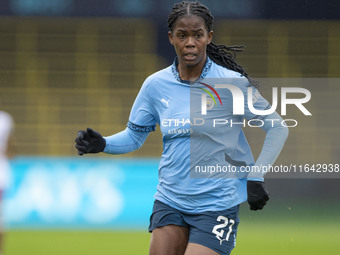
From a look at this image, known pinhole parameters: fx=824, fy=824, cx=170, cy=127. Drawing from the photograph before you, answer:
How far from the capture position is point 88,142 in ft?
13.9

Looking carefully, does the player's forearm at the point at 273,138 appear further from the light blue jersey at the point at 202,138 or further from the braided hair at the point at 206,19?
the braided hair at the point at 206,19

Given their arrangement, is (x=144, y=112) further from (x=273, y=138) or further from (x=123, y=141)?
(x=273, y=138)

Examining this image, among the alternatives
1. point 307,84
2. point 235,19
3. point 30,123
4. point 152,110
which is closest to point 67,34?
point 30,123

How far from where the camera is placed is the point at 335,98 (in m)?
10.3

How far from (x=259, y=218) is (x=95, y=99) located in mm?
2525

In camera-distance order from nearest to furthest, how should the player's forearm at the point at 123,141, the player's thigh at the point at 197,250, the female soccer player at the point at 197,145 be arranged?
the player's thigh at the point at 197,250 → the female soccer player at the point at 197,145 → the player's forearm at the point at 123,141

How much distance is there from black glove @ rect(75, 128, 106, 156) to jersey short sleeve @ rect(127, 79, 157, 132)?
0.21 meters

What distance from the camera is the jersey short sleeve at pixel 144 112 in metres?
4.23

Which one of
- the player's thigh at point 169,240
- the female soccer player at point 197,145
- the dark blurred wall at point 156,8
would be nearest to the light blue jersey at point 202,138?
the female soccer player at point 197,145

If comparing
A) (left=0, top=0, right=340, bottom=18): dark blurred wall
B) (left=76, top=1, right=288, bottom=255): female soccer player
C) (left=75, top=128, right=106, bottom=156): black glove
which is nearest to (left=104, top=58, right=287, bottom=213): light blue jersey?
(left=76, top=1, right=288, bottom=255): female soccer player

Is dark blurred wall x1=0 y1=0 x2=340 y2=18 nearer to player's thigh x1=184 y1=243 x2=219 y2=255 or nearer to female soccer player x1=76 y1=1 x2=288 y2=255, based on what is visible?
female soccer player x1=76 y1=1 x2=288 y2=255

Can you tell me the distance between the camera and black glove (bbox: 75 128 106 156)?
4.21m

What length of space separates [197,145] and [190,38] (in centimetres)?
53

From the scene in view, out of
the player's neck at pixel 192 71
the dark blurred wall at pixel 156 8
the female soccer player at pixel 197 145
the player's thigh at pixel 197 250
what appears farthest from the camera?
the dark blurred wall at pixel 156 8
